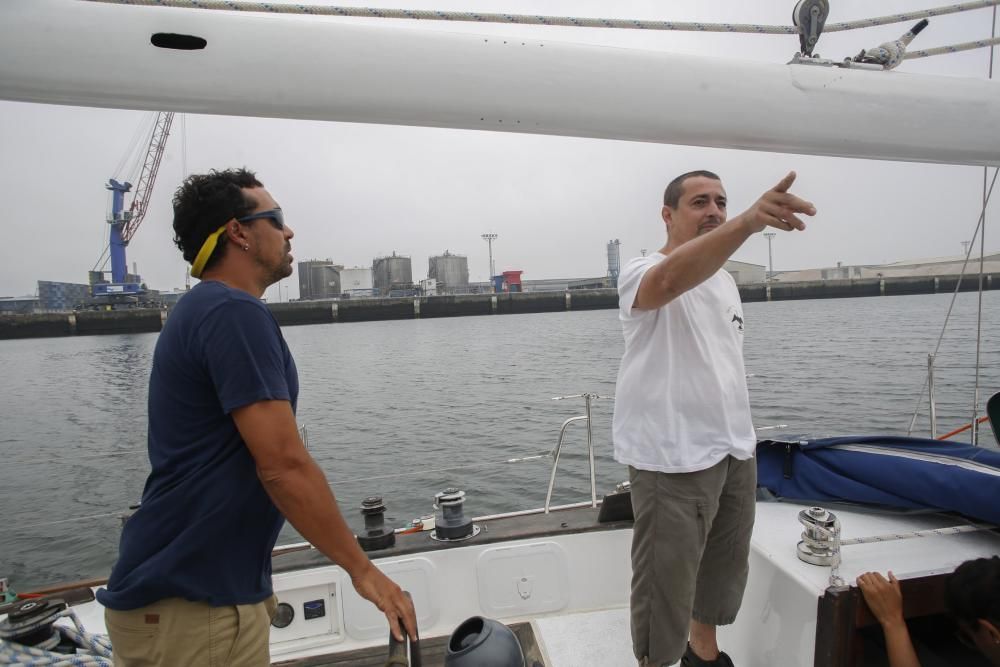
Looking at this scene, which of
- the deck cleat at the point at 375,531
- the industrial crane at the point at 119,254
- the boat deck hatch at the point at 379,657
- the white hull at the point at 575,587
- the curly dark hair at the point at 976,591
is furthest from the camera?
the industrial crane at the point at 119,254

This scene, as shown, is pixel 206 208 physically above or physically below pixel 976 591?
above

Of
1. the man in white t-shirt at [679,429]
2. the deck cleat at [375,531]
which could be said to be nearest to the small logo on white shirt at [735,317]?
the man in white t-shirt at [679,429]

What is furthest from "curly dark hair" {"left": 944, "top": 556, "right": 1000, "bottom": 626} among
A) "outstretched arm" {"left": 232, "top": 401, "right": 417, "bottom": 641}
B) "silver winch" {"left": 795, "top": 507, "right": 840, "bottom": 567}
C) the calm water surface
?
the calm water surface

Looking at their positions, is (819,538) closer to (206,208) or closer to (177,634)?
(177,634)

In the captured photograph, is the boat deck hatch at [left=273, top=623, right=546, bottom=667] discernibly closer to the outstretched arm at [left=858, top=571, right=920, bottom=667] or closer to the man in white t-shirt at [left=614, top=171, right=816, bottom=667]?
the man in white t-shirt at [left=614, top=171, right=816, bottom=667]

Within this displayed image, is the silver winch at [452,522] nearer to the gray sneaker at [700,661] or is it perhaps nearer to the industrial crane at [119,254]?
the gray sneaker at [700,661]

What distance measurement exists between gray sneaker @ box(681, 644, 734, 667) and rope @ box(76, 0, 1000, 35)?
6.34ft

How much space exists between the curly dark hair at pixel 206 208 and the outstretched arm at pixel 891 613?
1.77m

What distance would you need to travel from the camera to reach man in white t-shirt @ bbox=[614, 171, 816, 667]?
175 centimetres

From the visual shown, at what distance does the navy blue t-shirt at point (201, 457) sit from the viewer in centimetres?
117

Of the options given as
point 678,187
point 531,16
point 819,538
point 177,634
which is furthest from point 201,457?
point 819,538

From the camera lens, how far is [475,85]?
1450 mm

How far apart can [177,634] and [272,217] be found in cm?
87

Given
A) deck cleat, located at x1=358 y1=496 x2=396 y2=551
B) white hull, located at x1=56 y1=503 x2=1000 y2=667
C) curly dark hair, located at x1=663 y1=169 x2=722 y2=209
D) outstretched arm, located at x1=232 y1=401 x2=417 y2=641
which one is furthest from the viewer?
deck cleat, located at x1=358 y1=496 x2=396 y2=551
